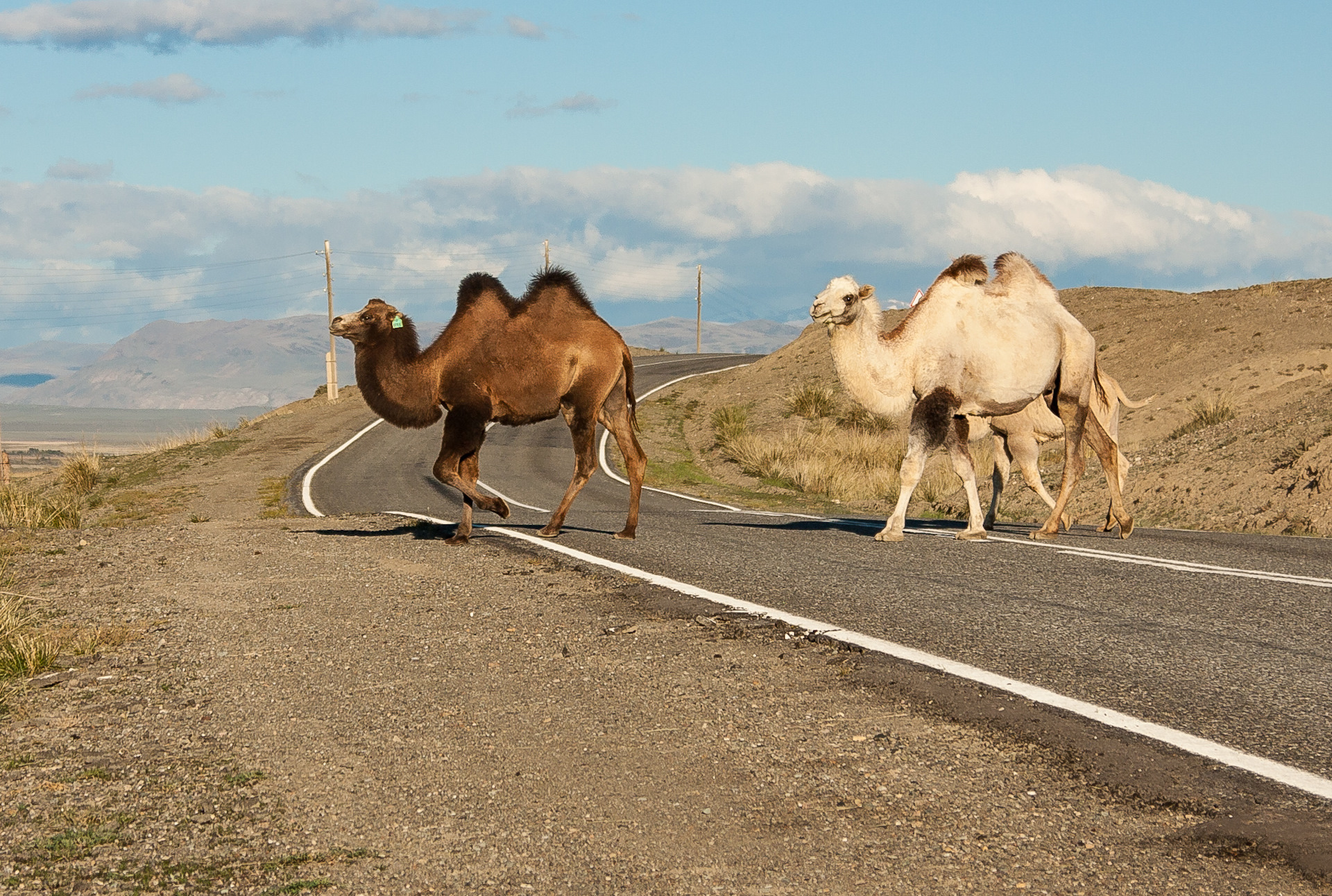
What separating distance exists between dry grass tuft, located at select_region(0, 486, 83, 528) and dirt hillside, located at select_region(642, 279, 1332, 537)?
10709mm

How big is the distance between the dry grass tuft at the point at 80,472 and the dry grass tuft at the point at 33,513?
1165cm

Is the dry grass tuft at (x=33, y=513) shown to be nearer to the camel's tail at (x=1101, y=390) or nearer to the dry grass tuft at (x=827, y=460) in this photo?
the camel's tail at (x=1101, y=390)

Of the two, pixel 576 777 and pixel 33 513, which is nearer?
pixel 576 777

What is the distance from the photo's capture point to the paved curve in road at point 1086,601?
5148 millimetres

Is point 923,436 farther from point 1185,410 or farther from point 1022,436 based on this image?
point 1185,410

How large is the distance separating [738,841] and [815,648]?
241 cm

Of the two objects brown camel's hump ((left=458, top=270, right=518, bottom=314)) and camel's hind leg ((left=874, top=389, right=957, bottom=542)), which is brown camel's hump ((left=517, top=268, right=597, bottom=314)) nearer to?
brown camel's hump ((left=458, top=270, right=518, bottom=314))

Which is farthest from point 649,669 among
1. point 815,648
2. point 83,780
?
point 83,780

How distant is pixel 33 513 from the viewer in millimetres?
15406

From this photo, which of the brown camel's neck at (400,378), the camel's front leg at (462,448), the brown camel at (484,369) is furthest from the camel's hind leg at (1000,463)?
the brown camel's neck at (400,378)

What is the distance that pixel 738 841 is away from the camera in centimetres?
382

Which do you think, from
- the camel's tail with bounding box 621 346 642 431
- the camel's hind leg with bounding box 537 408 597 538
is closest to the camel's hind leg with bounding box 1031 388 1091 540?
the camel's tail with bounding box 621 346 642 431

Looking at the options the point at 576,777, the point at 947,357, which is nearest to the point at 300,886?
the point at 576,777

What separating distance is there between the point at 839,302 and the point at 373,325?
432cm
